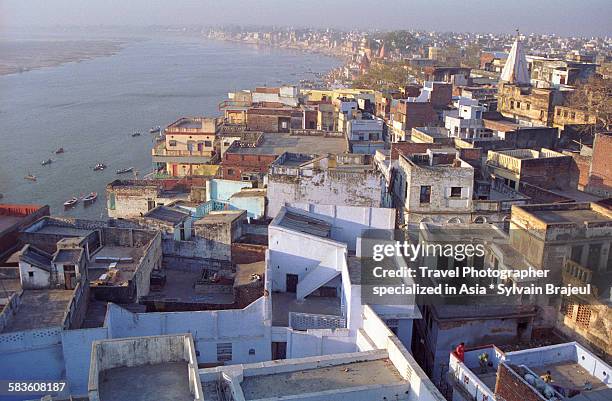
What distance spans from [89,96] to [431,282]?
5804cm

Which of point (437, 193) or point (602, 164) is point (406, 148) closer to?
point (437, 193)

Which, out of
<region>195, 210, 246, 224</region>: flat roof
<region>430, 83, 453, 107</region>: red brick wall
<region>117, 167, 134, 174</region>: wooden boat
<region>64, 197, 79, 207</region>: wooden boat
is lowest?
<region>64, 197, 79, 207</region>: wooden boat

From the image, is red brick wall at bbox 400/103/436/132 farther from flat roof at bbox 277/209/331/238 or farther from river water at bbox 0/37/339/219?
flat roof at bbox 277/209/331/238

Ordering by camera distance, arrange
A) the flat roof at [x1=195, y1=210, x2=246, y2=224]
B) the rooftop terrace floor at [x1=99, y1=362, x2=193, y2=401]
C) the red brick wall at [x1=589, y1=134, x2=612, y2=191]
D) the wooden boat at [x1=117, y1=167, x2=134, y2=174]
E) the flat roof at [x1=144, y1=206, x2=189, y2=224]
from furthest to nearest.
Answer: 1. the wooden boat at [x1=117, y1=167, x2=134, y2=174]
2. the red brick wall at [x1=589, y1=134, x2=612, y2=191]
3. the flat roof at [x1=144, y1=206, x2=189, y2=224]
4. the flat roof at [x1=195, y1=210, x2=246, y2=224]
5. the rooftop terrace floor at [x1=99, y1=362, x2=193, y2=401]

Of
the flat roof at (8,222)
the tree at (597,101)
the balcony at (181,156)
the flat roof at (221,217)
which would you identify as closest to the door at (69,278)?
the flat roof at (221,217)

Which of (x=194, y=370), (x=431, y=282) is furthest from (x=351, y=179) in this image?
(x=194, y=370)

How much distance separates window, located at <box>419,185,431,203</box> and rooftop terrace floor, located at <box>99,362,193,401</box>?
30.1 feet

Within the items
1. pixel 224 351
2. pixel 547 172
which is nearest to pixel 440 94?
pixel 547 172

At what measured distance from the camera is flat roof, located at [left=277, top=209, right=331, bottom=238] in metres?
12.3

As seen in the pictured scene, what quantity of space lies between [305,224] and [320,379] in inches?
196

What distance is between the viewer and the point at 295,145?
23.4m

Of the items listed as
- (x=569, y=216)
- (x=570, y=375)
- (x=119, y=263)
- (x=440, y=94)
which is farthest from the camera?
(x=440, y=94)

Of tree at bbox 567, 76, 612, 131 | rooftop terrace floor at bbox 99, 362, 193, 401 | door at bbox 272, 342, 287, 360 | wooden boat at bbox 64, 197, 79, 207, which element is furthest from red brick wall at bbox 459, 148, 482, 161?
wooden boat at bbox 64, 197, 79, 207

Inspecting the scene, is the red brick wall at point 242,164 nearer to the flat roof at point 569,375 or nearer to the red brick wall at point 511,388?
the flat roof at point 569,375
